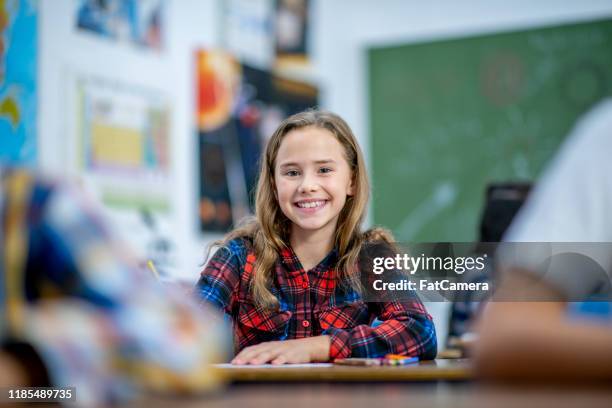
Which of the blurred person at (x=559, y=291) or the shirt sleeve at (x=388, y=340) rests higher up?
the blurred person at (x=559, y=291)

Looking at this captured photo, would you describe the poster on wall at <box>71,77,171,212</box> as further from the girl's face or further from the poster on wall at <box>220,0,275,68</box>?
the girl's face

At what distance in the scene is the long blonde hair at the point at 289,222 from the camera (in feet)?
6.98

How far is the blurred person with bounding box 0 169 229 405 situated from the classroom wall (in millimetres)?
1841

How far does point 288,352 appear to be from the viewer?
1778 millimetres

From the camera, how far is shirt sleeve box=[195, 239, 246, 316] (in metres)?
2.07

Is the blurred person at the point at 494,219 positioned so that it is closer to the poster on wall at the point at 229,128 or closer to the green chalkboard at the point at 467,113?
the poster on wall at the point at 229,128

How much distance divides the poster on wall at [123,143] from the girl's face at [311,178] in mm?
1649

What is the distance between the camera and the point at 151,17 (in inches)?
163

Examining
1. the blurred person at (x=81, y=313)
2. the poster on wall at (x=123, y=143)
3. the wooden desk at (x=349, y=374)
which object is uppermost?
the poster on wall at (x=123, y=143)

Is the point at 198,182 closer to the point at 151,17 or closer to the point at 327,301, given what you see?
the point at 151,17

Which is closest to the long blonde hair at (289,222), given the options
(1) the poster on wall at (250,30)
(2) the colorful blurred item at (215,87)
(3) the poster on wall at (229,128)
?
(3) the poster on wall at (229,128)

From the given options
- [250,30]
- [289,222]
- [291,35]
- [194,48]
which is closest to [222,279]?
[289,222]

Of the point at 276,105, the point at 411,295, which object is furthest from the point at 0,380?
the point at 276,105

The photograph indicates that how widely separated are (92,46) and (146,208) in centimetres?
80
